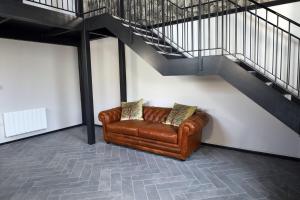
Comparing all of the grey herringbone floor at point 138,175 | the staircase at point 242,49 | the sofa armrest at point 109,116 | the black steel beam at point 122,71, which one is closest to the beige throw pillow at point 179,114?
the grey herringbone floor at point 138,175

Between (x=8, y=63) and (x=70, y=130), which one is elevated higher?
(x=8, y=63)

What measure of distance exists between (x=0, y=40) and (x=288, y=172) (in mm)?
5570

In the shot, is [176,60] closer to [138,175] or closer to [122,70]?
[138,175]

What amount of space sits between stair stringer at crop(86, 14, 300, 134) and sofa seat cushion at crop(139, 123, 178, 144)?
1.04m

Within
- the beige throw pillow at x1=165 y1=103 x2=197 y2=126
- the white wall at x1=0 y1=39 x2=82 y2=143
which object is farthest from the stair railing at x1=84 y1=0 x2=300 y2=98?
the white wall at x1=0 y1=39 x2=82 y2=143

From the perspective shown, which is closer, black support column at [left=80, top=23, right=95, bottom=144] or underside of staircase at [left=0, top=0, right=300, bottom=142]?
underside of staircase at [left=0, top=0, right=300, bottom=142]

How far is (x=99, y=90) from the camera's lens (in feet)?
18.8

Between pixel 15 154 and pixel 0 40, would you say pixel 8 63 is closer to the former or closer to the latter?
pixel 0 40

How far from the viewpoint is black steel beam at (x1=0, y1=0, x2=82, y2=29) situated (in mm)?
2975

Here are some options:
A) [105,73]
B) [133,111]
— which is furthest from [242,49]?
[105,73]

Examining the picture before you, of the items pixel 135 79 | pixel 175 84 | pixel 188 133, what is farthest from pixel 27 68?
pixel 188 133

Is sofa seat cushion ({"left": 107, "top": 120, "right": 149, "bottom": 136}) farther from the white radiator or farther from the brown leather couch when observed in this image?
the white radiator

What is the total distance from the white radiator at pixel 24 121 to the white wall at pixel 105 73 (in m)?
1.41

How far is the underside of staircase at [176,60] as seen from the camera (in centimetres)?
237
